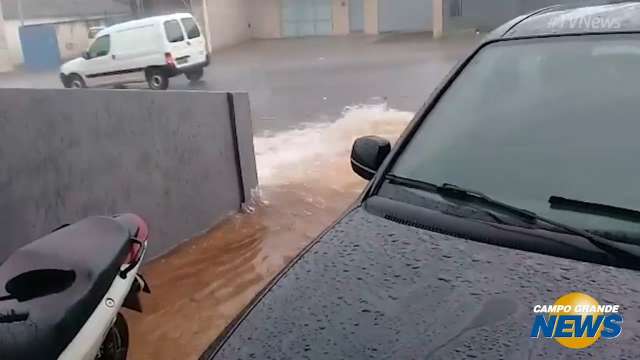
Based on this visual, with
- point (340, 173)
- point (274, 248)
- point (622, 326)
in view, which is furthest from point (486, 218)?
point (340, 173)

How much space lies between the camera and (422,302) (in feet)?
5.48

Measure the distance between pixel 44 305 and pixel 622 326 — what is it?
6.27ft

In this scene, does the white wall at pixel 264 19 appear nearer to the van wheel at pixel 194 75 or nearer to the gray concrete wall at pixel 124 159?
the van wheel at pixel 194 75

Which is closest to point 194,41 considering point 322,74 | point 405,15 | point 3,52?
point 322,74

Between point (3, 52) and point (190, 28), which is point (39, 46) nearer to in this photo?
point (3, 52)

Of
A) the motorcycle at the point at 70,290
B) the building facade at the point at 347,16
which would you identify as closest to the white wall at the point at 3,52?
the building facade at the point at 347,16

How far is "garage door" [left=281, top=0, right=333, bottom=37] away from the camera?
32969 mm

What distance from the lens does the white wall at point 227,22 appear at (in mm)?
29766

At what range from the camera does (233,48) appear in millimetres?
30547

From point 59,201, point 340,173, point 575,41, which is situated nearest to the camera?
point 575,41

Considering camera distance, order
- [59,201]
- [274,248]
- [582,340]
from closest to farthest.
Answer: [582,340]
[59,201]
[274,248]

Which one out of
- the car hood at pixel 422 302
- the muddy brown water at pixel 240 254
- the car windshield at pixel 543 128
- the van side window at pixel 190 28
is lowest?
the muddy brown water at pixel 240 254

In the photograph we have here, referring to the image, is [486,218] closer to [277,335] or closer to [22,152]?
[277,335]

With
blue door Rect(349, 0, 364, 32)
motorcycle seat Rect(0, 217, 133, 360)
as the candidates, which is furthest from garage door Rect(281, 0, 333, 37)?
motorcycle seat Rect(0, 217, 133, 360)
